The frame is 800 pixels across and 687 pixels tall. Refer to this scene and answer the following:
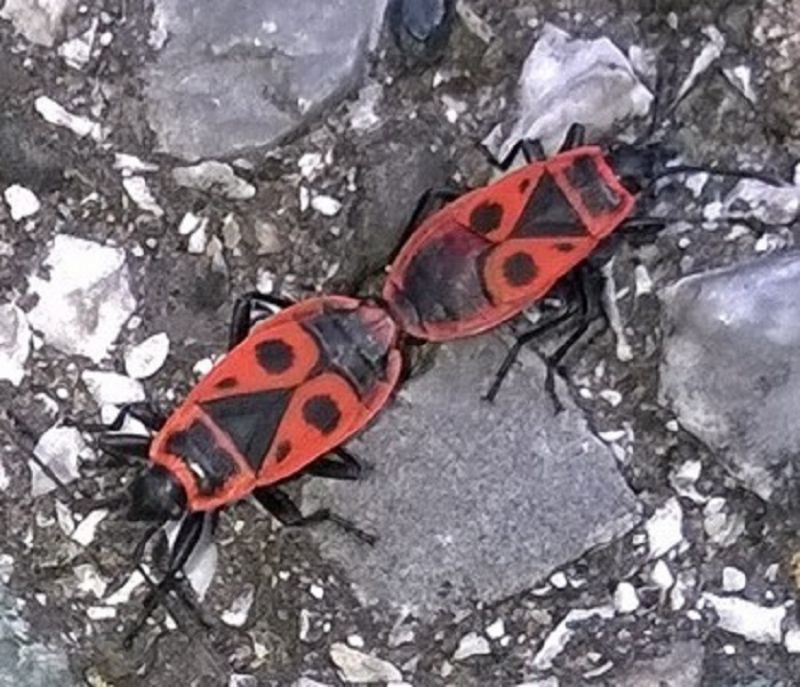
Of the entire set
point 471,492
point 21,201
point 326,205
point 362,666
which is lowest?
point 362,666

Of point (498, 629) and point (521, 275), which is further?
point (498, 629)

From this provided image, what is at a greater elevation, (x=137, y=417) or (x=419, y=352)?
(x=137, y=417)

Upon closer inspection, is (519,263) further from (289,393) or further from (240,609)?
(240,609)

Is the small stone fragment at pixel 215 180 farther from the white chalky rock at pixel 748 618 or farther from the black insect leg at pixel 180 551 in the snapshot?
the white chalky rock at pixel 748 618

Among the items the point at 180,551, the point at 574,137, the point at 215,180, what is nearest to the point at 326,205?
the point at 215,180

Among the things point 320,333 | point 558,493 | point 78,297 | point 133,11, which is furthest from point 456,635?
point 133,11

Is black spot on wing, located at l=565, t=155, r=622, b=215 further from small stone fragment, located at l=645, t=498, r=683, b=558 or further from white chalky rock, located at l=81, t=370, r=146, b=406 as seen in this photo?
white chalky rock, located at l=81, t=370, r=146, b=406
